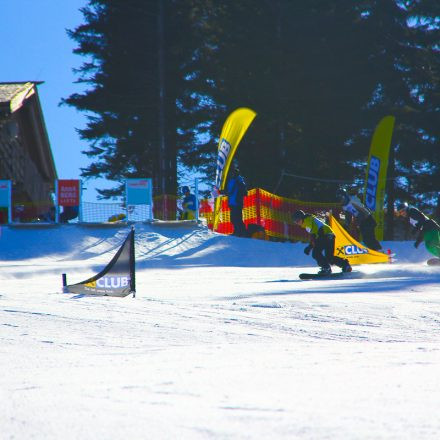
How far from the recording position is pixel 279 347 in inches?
260

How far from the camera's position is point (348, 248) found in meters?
14.4

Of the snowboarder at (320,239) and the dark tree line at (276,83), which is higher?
the dark tree line at (276,83)

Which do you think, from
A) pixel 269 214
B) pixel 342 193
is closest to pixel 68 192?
pixel 269 214

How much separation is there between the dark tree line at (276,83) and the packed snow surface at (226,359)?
17808 mm

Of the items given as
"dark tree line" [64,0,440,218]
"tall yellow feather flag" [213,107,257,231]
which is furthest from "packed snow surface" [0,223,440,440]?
"dark tree line" [64,0,440,218]

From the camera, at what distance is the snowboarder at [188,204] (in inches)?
875

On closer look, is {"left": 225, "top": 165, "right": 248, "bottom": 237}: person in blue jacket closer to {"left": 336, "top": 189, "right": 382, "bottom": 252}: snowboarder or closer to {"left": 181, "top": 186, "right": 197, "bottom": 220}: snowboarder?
{"left": 181, "top": 186, "right": 197, "bottom": 220}: snowboarder

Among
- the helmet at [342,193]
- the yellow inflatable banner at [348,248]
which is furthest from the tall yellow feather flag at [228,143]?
the yellow inflatable banner at [348,248]

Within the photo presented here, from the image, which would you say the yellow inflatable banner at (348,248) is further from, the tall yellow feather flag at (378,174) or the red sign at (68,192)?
the red sign at (68,192)

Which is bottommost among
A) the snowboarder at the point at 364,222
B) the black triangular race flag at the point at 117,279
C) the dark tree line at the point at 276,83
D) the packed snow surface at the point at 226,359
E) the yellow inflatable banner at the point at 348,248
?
the packed snow surface at the point at 226,359

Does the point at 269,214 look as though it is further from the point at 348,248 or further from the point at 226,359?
the point at 226,359

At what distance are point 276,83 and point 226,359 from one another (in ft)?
85.2

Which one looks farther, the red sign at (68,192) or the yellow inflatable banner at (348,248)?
the red sign at (68,192)

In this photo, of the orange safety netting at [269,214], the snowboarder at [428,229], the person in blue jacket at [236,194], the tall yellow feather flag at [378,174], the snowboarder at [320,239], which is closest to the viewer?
the snowboarder at [320,239]
